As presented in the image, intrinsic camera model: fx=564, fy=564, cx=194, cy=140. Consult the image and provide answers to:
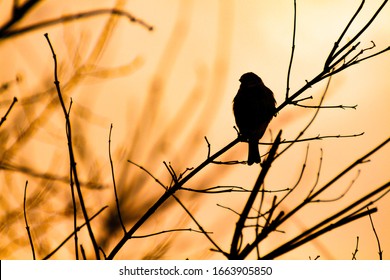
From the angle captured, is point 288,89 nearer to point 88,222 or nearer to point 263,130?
point 88,222

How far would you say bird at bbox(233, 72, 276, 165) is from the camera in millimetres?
5375

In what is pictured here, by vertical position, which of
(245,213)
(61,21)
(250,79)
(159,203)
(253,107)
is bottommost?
(245,213)

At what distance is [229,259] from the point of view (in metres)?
2.26

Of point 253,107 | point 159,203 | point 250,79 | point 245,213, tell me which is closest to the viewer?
point 245,213

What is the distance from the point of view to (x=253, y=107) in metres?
5.43

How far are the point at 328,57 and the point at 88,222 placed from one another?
128 centimetres

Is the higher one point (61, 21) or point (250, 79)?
point (250, 79)

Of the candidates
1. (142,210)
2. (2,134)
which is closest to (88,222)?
(2,134)

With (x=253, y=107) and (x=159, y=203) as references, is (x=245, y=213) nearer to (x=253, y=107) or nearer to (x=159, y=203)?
(x=159, y=203)

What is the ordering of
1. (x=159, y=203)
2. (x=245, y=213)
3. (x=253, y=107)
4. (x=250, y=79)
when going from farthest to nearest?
(x=250, y=79), (x=253, y=107), (x=159, y=203), (x=245, y=213)

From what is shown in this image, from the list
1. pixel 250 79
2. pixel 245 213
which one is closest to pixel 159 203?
pixel 245 213

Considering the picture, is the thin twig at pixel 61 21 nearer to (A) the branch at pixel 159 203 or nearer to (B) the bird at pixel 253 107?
(A) the branch at pixel 159 203

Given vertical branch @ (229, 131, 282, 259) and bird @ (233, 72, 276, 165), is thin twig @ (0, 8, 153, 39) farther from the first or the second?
bird @ (233, 72, 276, 165)

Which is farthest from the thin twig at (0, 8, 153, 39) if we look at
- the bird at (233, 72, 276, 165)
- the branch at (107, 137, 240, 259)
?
the bird at (233, 72, 276, 165)
